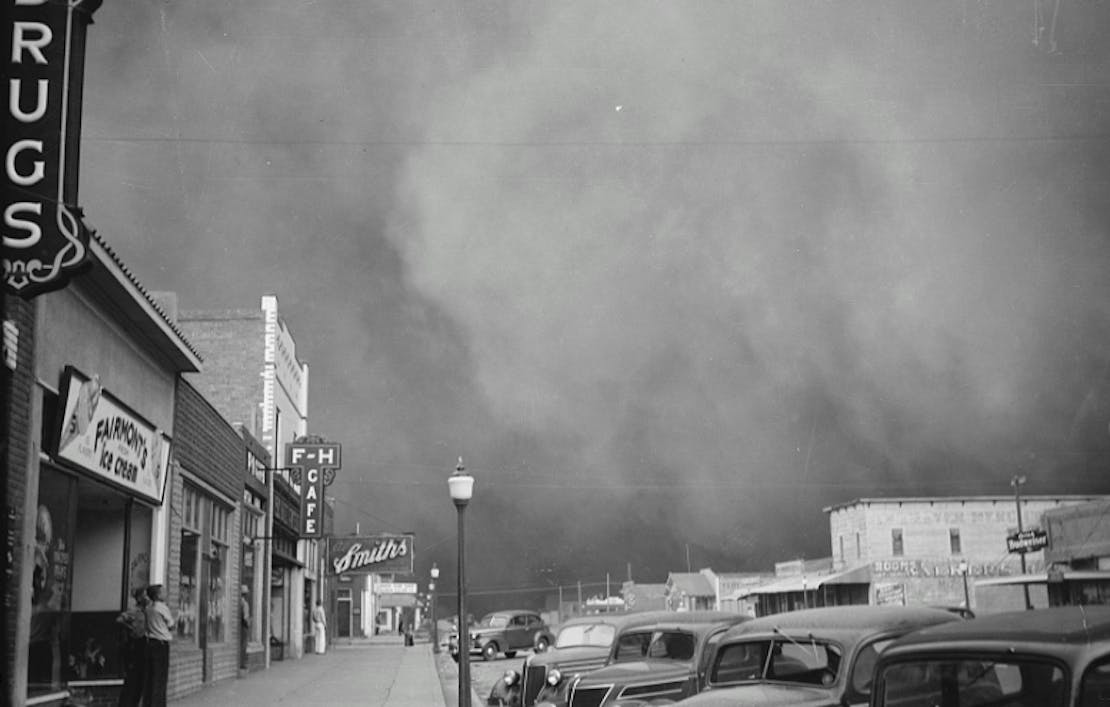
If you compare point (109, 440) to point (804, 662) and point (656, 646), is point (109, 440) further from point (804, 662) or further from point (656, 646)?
point (804, 662)

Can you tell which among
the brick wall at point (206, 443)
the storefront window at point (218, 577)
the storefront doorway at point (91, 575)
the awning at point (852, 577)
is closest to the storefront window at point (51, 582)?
the storefront doorway at point (91, 575)

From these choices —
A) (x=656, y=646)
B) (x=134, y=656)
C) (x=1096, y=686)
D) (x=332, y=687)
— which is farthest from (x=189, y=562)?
(x=1096, y=686)

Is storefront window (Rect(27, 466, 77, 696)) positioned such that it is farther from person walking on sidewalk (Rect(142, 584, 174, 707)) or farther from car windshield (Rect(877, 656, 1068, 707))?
car windshield (Rect(877, 656, 1068, 707))

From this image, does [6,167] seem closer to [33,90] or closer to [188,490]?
[33,90]

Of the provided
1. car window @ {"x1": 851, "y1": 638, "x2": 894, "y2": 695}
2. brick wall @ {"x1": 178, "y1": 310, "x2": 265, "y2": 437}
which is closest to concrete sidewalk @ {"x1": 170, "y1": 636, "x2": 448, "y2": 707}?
brick wall @ {"x1": 178, "y1": 310, "x2": 265, "y2": 437}

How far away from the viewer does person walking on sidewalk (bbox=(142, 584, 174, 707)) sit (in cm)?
1262

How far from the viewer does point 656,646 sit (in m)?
11.6

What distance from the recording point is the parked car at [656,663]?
1054cm

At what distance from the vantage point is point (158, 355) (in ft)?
51.2

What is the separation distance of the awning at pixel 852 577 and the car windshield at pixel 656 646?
42237mm

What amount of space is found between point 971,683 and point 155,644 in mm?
10435

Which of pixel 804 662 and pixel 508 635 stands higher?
pixel 804 662

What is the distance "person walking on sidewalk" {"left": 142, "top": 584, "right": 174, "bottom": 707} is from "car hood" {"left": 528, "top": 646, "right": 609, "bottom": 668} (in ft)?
15.5

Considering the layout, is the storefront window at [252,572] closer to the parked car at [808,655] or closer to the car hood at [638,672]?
the car hood at [638,672]
